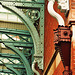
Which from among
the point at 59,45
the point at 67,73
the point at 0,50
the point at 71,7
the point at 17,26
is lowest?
the point at 0,50

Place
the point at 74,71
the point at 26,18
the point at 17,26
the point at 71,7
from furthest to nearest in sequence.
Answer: the point at 17,26 → the point at 26,18 → the point at 71,7 → the point at 74,71

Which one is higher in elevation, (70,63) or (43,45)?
(70,63)

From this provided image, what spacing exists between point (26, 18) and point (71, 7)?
4.56 m

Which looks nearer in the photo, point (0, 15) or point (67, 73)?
point (67, 73)

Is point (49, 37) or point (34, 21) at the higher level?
point (34, 21)

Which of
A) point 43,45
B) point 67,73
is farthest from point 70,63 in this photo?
point 43,45

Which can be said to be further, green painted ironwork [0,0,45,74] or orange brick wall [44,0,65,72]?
green painted ironwork [0,0,45,74]

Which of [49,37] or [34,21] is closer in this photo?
[49,37]

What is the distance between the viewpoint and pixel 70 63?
4555 mm

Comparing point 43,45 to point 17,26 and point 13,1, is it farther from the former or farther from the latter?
point 17,26

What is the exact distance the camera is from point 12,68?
15539 mm

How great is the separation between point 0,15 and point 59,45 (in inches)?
712

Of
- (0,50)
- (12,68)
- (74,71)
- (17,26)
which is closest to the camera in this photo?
(74,71)

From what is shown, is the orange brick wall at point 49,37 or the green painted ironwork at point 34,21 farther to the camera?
the green painted ironwork at point 34,21
